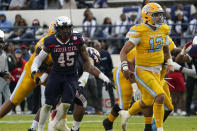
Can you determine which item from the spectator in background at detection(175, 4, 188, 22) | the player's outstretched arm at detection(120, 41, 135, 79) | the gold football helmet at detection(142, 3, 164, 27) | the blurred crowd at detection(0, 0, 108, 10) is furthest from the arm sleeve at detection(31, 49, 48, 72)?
the blurred crowd at detection(0, 0, 108, 10)

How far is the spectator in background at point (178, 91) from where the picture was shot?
14.6 meters

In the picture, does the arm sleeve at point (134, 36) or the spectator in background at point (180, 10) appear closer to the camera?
the arm sleeve at point (134, 36)

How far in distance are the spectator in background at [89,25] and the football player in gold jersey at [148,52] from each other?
8023mm

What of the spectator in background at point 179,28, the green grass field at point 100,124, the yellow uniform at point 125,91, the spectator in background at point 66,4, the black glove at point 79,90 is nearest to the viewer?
the black glove at point 79,90

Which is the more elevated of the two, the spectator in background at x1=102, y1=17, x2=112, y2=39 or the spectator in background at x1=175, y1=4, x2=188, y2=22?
the spectator in background at x1=175, y1=4, x2=188, y2=22

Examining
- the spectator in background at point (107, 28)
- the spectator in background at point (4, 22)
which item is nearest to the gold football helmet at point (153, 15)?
the spectator in background at point (107, 28)

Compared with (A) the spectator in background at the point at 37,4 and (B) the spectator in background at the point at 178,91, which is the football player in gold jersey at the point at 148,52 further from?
(A) the spectator in background at the point at 37,4

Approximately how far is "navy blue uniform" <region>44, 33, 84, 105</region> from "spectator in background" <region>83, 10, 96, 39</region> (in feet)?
26.9

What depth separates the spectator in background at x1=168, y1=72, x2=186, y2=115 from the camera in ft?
48.0

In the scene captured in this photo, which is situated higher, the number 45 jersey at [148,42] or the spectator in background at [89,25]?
the number 45 jersey at [148,42]

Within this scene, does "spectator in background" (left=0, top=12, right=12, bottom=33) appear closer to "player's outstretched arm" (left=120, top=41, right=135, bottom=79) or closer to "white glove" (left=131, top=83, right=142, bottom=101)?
"white glove" (left=131, top=83, right=142, bottom=101)

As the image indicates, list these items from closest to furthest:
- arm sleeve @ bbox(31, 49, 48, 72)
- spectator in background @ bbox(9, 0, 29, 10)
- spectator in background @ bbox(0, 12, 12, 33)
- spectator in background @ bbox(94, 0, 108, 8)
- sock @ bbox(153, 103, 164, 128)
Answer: sock @ bbox(153, 103, 164, 128), arm sleeve @ bbox(31, 49, 48, 72), spectator in background @ bbox(0, 12, 12, 33), spectator in background @ bbox(94, 0, 108, 8), spectator in background @ bbox(9, 0, 29, 10)

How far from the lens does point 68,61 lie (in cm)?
843

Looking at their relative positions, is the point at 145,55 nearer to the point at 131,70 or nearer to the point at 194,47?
the point at 131,70
